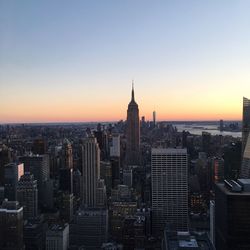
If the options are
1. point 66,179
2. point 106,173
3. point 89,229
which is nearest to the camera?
point 89,229

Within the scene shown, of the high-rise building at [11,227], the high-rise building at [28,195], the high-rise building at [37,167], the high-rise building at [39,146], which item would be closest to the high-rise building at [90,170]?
the high-rise building at [37,167]

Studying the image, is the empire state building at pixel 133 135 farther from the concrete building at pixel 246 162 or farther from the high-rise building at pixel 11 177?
the concrete building at pixel 246 162

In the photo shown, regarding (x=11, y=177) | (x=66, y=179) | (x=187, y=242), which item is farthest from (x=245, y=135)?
(x=11, y=177)

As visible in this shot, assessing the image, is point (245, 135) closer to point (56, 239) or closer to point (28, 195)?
point (56, 239)

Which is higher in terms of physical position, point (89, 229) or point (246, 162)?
point (246, 162)

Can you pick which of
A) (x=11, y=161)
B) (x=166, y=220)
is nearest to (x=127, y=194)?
(x=166, y=220)

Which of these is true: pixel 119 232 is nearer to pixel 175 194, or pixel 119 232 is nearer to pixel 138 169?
pixel 175 194
